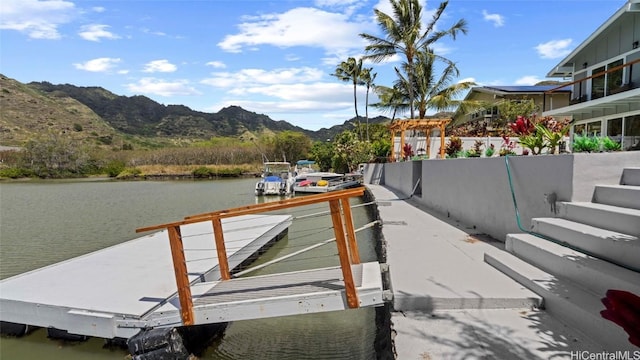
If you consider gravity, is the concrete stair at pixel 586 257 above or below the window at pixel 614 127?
below

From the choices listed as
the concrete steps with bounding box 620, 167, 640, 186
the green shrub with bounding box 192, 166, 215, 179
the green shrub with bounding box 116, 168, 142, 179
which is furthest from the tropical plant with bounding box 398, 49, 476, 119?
the green shrub with bounding box 116, 168, 142, 179

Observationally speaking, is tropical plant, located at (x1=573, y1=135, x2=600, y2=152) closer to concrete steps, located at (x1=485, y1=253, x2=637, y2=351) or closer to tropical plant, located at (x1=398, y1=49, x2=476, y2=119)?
concrete steps, located at (x1=485, y1=253, x2=637, y2=351)

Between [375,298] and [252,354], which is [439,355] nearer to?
[375,298]

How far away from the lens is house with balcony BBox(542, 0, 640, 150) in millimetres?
11523

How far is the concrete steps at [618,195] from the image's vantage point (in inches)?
139

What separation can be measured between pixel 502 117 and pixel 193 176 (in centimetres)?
3750

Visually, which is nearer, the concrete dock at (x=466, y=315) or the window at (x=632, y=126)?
the concrete dock at (x=466, y=315)

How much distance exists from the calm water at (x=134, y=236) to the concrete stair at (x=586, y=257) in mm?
1757

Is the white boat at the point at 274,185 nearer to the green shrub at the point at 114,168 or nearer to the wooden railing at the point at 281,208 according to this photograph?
the wooden railing at the point at 281,208

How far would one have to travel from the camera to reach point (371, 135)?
137 ft

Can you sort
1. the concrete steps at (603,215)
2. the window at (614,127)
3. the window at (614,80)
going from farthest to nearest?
the window at (614,127)
the window at (614,80)
the concrete steps at (603,215)

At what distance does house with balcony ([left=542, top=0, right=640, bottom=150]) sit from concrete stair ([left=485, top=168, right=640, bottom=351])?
817 centimetres

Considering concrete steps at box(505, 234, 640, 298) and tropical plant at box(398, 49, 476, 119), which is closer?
concrete steps at box(505, 234, 640, 298)

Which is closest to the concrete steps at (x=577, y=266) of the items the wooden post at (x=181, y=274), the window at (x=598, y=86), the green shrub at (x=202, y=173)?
the wooden post at (x=181, y=274)
